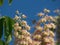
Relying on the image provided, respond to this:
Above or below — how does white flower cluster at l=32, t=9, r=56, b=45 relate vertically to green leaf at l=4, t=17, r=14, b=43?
above

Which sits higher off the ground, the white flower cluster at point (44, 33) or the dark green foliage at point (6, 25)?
the white flower cluster at point (44, 33)

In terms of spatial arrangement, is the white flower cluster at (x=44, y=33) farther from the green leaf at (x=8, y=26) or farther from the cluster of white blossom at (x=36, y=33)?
the green leaf at (x=8, y=26)

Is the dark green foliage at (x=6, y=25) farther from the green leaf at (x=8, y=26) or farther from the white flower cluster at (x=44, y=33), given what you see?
the white flower cluster at (x=44, y=33)

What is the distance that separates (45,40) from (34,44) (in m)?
0.14

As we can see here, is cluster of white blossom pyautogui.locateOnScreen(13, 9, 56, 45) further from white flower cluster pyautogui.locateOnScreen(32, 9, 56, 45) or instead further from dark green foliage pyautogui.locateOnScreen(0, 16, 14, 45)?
dark green foliage pyautogui.locateOnScreen(0, 16, 14, 45)

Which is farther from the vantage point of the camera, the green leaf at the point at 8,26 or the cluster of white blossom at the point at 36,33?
the cluster of white blossom at the point at 36,33

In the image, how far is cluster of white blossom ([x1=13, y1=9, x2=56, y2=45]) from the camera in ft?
4.40

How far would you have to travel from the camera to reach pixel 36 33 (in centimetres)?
136

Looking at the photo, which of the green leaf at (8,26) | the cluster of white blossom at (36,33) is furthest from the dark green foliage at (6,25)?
the cluster of white blossom at (36,33)

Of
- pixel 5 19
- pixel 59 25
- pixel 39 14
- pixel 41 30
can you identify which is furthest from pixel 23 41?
pixel 59 25

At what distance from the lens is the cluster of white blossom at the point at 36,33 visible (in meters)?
1.34

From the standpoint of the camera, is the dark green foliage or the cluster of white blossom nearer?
the dark green foliage

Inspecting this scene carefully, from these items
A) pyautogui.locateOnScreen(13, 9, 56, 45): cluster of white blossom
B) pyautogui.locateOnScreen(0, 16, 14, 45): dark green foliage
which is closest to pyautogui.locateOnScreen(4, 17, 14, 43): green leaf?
pyautogui.locateOnScreen(0, 16, 14, 45): dark green foliage

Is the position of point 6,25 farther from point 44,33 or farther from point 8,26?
point 44,33
